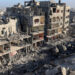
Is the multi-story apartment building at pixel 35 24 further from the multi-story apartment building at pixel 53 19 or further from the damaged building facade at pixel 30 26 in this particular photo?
the multi-story apartment building at pixel 53 19

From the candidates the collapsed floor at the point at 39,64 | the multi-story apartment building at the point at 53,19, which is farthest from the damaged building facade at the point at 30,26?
the collapsed floor at the point at 39,64

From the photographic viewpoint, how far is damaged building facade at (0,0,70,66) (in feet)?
130

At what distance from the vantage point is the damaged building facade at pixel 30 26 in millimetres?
39500

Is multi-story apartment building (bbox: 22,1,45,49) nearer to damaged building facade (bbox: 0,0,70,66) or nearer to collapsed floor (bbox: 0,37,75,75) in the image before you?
damaged building facade (bbox: 0,0,70,66)

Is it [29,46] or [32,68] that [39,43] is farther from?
[32,68]

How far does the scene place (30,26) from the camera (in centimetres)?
4553

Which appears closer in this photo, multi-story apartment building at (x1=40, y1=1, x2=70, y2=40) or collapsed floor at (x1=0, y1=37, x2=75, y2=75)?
collapsed floor at (x1=0, y1=37, x2=75, y2=75)

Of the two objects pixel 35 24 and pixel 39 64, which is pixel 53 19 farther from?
pixel 39 64

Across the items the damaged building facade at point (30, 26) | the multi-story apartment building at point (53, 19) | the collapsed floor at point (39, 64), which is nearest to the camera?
the collapsed floor at point (39, 64)

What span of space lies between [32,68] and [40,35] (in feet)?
50.9

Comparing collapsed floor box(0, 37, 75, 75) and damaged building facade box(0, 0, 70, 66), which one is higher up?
damaged building facade box(0, 0, 70, 66)

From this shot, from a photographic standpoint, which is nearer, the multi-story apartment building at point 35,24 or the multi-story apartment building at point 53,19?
the multi-story apartment building at point 35,24

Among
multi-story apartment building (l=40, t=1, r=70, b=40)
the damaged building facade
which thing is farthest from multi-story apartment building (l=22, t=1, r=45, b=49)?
multi-story apartment building (l=40, t=1, r=70, b=40)

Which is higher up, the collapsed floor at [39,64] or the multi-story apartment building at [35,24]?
the multi-story apartment building at [35,24]
